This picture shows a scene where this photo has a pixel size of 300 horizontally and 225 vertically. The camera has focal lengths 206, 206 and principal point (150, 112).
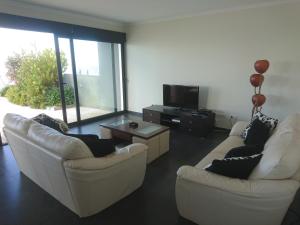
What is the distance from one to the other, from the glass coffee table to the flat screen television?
1.41 meters

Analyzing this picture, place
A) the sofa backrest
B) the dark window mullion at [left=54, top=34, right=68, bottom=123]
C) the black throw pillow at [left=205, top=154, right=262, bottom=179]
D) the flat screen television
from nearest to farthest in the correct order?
the black throw pillow at [left=205, top=154, right=262, bottom=179]
the sofa backrest
the dark window mullion at [left=54, top=34, right=68, bottom=123]
the flat screen television

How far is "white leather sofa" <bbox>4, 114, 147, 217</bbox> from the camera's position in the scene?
1.79m

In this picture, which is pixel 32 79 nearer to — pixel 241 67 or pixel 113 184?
pixel 113 184

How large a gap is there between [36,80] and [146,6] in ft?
9.77

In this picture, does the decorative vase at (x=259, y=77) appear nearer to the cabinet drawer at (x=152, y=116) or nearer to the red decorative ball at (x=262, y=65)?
the red decorative ball at (x=262, y=65)

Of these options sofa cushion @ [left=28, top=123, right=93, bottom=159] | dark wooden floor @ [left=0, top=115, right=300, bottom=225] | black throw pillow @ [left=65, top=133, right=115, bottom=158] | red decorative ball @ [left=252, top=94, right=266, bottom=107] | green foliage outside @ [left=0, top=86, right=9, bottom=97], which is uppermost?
green foliage outside @ [left=0, top=86, right=9, bottom=97]

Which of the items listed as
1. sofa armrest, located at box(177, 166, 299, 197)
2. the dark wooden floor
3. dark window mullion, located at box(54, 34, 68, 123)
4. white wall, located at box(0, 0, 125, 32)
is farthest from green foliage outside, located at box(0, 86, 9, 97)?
sofa armrest, located at box(177, 166, 299, 197)

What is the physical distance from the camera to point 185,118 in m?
4.50

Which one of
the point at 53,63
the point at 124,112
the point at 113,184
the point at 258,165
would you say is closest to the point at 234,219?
the point at 258,165

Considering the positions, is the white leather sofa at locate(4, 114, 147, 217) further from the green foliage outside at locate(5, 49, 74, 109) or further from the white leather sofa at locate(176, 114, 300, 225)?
the green foliage outside at locate(5, 49, 74, 109)

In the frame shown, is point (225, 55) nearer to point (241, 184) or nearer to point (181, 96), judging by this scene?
point (181, 96)

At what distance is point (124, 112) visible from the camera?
6410mm

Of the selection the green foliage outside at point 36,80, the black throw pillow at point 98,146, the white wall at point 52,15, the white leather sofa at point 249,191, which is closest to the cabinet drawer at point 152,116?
the green foliage outside at point 36,80

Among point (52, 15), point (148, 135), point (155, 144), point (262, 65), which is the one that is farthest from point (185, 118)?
point (52, 15)
